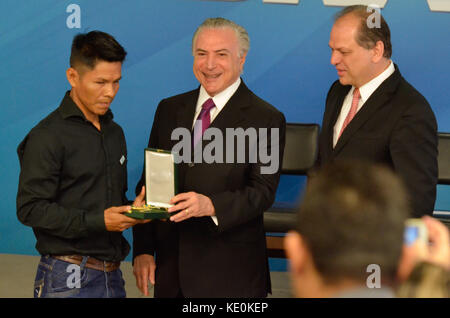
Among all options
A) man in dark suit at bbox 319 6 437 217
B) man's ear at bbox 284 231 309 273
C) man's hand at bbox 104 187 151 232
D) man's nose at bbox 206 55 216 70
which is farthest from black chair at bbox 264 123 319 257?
man's ear at bbox 284 231 309 273

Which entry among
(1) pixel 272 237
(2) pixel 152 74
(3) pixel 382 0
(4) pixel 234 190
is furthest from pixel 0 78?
(4) pixel 234 190

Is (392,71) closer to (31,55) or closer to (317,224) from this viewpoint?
(317,224)

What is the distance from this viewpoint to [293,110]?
5488 millimetres

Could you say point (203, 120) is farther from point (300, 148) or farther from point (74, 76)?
point (300, 148)

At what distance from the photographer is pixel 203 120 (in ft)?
9.45

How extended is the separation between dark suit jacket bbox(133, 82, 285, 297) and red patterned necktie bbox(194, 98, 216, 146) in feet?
0.12

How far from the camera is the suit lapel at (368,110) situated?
9.58 ft

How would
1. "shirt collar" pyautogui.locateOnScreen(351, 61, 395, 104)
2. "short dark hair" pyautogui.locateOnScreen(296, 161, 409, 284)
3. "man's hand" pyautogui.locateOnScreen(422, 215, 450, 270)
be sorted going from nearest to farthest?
"short dark hair" pyautogui.locateOnScreen(296, 161, 409, 284)
"man's hand" pyautogui.locateOnScreen(422, 215, 450, 270)
"shirt collar" pyautogui.locateOnScreen(351, 61, 395, 104)

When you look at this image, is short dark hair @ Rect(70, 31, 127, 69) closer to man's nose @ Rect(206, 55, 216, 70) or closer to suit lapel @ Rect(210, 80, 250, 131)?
man's nose @ Rect(206, 55, 216, 70)

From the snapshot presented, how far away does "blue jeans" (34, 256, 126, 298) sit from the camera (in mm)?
2473

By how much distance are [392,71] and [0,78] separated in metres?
3.99

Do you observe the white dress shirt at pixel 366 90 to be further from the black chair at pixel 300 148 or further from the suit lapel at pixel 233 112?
the black chair at pixel 300 148

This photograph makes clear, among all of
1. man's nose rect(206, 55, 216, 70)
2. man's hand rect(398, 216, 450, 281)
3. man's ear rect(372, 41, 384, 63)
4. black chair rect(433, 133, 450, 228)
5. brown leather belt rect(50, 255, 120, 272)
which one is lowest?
brown leather belt rect(50, 255, 120, 272)

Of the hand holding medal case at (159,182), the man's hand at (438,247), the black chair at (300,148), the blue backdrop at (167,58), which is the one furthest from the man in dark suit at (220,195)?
the blue backdrop at (167,58)
